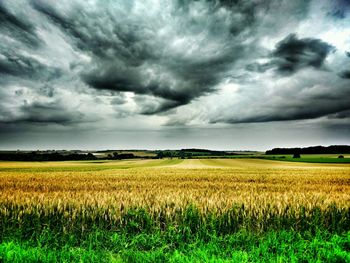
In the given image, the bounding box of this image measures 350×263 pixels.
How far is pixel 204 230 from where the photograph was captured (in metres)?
6.46

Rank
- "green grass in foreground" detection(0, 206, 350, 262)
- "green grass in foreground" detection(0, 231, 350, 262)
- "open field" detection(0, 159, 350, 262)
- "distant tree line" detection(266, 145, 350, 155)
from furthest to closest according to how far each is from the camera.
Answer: "distant tree line" detection(266, 145, 350, 155), "open field" detection(0, 159, 350, 262), "green grass in foreground" detection(0, 206, 350, 262), "green grass in foreground" detection(0, 231, 350, 262)

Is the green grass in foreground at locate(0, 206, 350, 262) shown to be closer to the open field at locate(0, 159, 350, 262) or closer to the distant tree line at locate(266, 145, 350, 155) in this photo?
the open field at locate(0, 159, 350, 262)

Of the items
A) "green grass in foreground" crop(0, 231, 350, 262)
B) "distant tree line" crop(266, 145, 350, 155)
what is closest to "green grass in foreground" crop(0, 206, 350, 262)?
"green grass in foreground" crop(0, 231, 350, 262)

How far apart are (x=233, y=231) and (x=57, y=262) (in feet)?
14.9

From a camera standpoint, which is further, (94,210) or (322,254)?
(94,210)

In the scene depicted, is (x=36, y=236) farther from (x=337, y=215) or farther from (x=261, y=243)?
(x=337, y=215)

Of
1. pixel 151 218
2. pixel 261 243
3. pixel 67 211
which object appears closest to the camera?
pixel 261 243

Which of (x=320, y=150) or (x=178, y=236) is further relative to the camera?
(x=320, y=150)

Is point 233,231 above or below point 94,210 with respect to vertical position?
below

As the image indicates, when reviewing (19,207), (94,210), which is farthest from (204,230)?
(19,207)

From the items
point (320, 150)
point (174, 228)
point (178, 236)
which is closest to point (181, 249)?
point (178, 236)

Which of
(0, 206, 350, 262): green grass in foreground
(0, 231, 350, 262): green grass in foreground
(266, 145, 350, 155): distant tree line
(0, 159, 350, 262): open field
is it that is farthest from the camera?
(266, 145, 350, 155): distant tree line

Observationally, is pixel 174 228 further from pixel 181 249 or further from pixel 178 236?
pixel 181 249

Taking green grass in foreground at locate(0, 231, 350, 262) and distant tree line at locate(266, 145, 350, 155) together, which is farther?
distant tree line at locate(266, 145, 350, 155)
